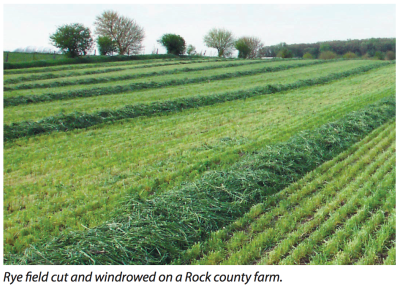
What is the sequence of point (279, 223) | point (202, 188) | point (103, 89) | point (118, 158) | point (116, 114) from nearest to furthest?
point (279, 223) < point (202, 188) < point (118, 158) < point (116, 114) < point (103, 89)

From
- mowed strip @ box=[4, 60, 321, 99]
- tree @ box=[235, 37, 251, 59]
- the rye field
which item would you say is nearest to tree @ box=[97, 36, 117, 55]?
mowed strip @ box=[4, 60, 321, 99]

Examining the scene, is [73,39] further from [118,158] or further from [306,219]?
[306,219]

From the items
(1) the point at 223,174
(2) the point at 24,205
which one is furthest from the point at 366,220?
(2) the point at 24,205

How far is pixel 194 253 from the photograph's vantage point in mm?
4930

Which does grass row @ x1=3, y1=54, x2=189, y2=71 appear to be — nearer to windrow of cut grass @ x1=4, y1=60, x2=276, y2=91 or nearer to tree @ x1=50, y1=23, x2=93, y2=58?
tree @ x1=50, y1=23, x2=93, y2=58

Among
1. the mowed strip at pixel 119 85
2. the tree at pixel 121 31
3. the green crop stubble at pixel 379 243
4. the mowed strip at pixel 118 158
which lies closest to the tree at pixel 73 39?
the tree at pixel 121 31

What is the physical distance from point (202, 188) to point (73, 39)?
48081 millimetres

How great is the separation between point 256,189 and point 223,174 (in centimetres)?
91

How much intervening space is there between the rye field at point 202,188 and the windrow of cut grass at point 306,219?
0.02 meters

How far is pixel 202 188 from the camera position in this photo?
6555mm

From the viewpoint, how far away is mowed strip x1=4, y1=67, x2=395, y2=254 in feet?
20.3

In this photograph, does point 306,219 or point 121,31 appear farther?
point 121,31

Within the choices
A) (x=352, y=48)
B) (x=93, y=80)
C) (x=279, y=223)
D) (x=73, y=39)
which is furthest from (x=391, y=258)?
(x=352, y=48)

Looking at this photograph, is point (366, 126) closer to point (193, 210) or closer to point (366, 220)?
point (366, 220)
